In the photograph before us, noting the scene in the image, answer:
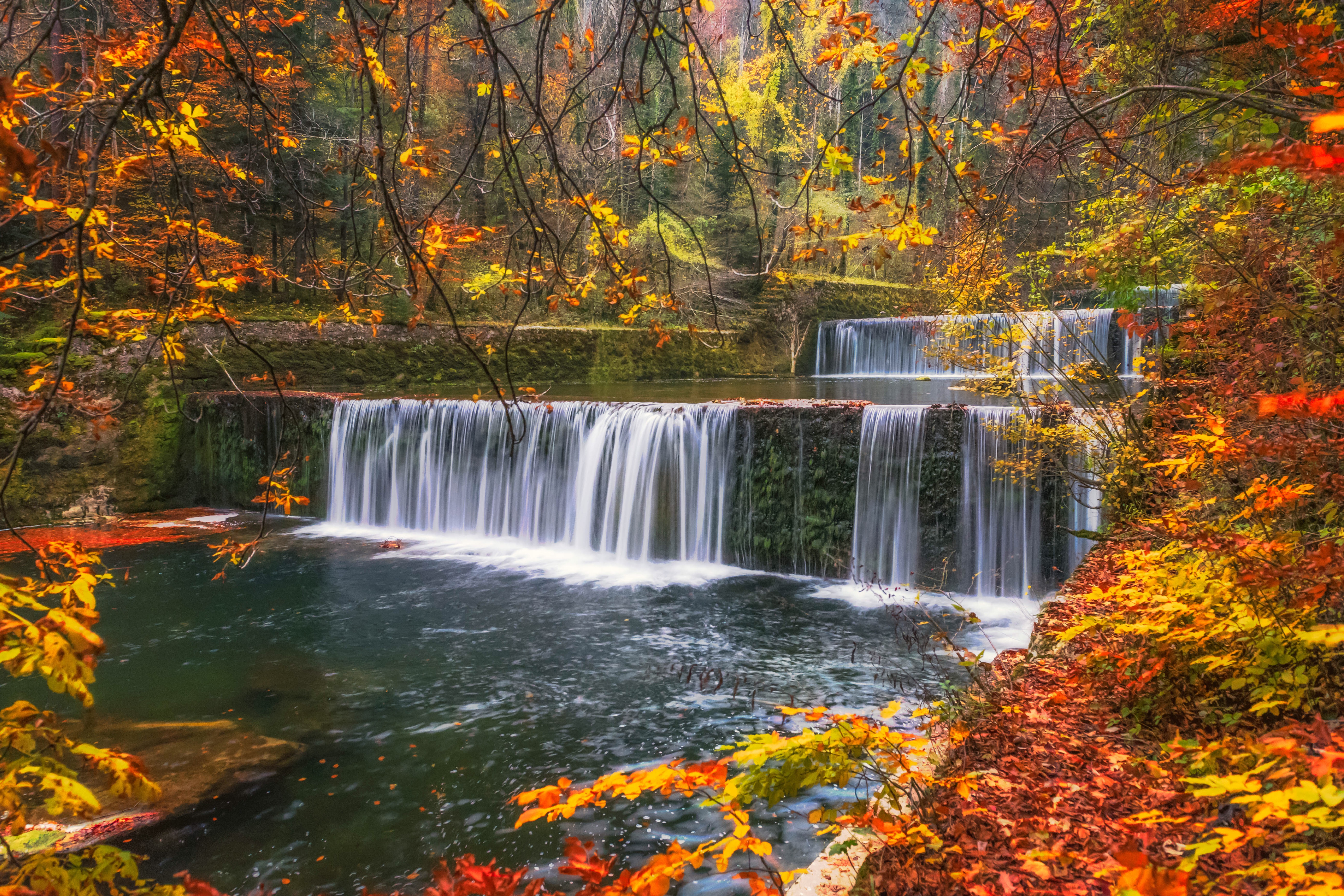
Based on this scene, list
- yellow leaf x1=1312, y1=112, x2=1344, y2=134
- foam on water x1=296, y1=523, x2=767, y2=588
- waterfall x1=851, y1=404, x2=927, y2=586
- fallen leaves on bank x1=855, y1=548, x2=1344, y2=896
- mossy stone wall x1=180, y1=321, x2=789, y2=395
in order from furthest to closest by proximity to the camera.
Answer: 1. mossy stone wall x1=180, y1=321, x2=789, y2=395
2. foam on water x1=296, y1=523, x2=767, y2=588
3. waterfall x1=851, y1=404, x2=927, y2=586
4. fallen leaves on bank x1=855, y1=548, x2=1344, y2=896
5. yellow leaf x1=1312, y1=112, x2=1344, y2=134

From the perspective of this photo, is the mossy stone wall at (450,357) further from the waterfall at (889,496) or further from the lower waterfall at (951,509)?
the lower waterfall at (951,509)

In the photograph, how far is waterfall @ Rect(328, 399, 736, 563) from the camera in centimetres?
944

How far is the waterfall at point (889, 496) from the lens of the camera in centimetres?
812

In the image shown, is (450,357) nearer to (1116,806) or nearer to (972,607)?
(972,607)

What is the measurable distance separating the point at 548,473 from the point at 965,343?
7423 mm

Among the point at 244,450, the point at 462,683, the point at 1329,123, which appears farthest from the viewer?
the point at 244,450

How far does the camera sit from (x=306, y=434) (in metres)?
12.2

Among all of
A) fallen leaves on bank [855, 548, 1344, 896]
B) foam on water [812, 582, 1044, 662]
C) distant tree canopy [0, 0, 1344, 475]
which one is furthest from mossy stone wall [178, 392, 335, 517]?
fallen leaves on bank [855, 548, 1344, 896]

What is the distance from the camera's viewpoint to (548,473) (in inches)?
416

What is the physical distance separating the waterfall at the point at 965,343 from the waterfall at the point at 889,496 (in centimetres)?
92

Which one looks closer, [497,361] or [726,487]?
[726,487]

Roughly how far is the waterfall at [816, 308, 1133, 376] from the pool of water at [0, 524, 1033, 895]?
2.45 meters

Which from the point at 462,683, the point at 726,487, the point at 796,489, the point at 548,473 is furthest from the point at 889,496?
the point at 462,683

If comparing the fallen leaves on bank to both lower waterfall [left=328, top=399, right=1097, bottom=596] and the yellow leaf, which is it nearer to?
the yellow leaf
